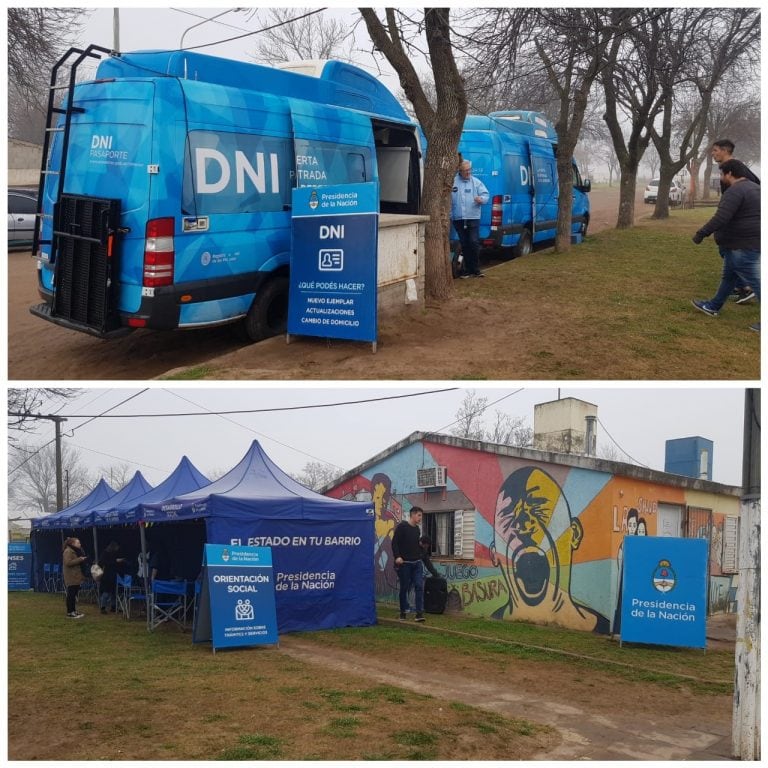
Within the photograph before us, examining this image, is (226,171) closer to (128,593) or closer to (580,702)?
(580,702)

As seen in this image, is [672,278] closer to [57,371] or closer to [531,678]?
[531,678]

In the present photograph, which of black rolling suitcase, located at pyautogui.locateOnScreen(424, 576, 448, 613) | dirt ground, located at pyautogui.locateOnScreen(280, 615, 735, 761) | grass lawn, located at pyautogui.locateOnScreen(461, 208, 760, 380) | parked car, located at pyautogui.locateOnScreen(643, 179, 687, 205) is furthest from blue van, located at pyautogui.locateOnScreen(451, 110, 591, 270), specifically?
parked car, located at pyautogui.locateOnScreen(643, 179, 687, 205)

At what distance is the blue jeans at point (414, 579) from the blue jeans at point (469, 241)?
519 cm

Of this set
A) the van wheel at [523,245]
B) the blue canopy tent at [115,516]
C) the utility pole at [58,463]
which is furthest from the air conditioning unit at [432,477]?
the utility pole at [58,463]

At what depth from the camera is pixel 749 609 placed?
5.94 meters

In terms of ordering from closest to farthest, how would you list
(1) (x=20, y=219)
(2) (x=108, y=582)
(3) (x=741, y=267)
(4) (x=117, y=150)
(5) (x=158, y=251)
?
(5) (x=158, y=251) → (4) (x=117, y=150) → (3) (x=741, y=267) → (2) (x=108, y=582) → (1) (x=20, y=219)

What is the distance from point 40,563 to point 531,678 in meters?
16.4

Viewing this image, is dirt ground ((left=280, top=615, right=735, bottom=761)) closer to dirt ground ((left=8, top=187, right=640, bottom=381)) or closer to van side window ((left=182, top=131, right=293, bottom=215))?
dirt ground ((left=8, top=187, right=640, bottom=381))

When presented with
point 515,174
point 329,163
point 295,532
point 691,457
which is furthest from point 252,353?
point 691,457

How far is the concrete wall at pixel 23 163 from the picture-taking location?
37.6 m

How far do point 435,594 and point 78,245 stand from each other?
28.6 ft

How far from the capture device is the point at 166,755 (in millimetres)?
5887

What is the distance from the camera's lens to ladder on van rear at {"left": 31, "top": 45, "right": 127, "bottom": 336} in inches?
355

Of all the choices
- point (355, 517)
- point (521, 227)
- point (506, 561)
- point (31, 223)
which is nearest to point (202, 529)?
point (355, 517)
